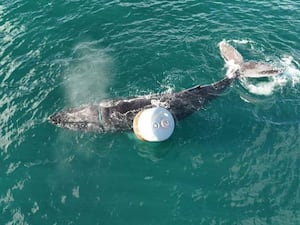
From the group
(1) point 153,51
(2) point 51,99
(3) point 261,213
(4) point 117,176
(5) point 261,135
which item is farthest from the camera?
(1) point 153,51

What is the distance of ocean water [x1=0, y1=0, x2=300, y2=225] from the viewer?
19.2 metres

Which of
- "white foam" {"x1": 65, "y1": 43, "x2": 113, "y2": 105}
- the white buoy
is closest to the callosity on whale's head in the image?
"white foam" {"x1": 65, "y1": 43, "x2": 113, "y2": 105}

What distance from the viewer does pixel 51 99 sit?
79.2 ft

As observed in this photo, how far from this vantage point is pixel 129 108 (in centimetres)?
2264

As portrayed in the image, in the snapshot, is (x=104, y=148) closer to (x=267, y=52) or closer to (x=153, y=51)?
(x=153, y=51)

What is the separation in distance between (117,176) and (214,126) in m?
6.33

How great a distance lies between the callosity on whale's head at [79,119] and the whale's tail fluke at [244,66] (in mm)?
9484

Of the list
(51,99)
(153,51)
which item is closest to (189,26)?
(153,51)

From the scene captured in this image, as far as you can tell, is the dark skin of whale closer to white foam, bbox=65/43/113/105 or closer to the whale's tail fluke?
white foam, bbox=65/43/113/105

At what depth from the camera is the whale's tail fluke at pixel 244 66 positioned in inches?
1003

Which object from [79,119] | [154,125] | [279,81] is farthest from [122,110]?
[279,81]

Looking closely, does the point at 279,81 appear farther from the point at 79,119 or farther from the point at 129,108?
the point at 79,119

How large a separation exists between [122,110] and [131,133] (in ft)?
4.75

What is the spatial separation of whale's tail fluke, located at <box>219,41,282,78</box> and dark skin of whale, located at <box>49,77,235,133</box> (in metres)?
3.17
